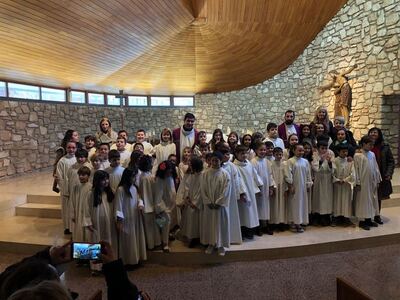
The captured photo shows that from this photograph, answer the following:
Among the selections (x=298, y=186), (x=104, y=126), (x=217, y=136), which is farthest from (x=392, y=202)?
(x=104, y=126)

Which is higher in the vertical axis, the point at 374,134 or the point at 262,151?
the point at 374,134

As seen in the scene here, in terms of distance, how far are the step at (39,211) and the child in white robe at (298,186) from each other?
11.5ft

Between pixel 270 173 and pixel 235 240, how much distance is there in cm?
101

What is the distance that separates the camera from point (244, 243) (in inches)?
148

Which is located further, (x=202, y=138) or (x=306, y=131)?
(x=306, y=131)

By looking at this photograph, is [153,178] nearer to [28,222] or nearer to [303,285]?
[303,285]

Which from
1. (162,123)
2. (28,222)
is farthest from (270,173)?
(162,123)

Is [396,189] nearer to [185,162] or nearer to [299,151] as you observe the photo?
[299,151]

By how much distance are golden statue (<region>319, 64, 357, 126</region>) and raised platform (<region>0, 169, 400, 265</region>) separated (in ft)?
15.9

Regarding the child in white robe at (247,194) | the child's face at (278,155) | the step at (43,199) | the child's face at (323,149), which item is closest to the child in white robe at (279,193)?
the child's face at (278,155)

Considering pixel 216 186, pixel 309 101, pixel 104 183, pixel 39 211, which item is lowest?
pixel 39 211

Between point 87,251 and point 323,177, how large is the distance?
356cm

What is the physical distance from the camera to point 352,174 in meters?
4.12

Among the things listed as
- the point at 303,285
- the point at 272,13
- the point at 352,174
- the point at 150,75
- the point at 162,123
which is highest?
the point at 272,13
